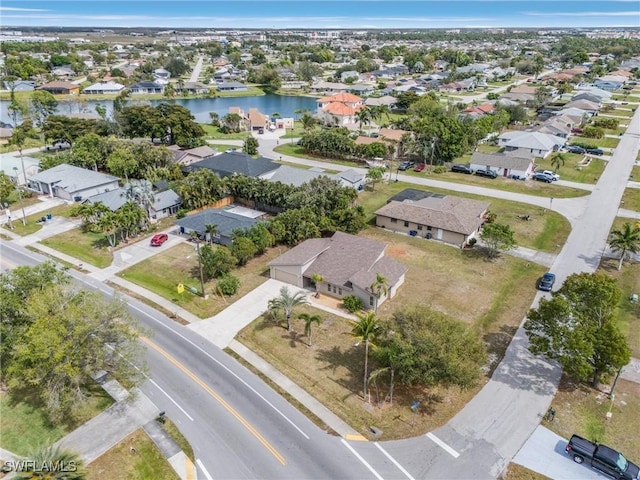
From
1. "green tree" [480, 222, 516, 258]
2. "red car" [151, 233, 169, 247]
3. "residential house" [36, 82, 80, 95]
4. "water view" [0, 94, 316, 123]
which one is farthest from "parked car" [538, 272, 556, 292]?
"residential house" [36, 82, 80, 95]

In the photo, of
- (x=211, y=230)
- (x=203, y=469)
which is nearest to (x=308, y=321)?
(x=203, y=469)

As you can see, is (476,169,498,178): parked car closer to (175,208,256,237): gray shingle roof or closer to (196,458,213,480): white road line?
(175,208,256,237): gray shingle roof

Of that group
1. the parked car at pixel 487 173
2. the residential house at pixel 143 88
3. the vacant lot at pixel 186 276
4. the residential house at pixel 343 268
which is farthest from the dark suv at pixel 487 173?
the residential house at pixel 143 88

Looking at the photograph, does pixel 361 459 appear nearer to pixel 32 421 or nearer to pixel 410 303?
pixel 410 303

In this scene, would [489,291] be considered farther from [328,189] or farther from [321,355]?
[328,189]

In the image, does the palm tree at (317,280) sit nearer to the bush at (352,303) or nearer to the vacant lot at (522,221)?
the bush at (352,303)

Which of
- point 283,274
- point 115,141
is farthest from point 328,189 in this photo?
point 115,141

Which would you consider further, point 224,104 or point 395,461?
point 224,104
